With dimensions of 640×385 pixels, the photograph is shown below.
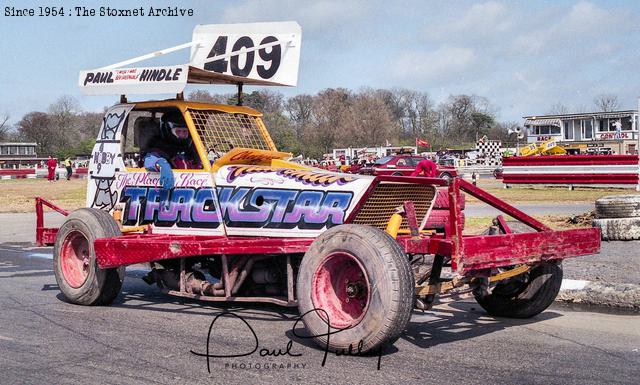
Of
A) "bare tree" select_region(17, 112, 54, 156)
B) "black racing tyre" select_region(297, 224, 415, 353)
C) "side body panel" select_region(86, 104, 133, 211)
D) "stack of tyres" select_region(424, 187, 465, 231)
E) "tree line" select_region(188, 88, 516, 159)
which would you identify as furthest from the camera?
"bare tree" select_region(17, 112, 54, 156)

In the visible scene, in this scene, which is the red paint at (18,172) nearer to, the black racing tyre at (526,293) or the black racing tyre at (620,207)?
the black racing tyre at (620,207)

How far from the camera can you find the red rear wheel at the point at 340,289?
5.79 metres

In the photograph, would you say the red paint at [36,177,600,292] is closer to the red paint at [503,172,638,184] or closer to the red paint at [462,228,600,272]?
the red paint at [462,228,600,272]

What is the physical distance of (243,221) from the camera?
705 centimetres

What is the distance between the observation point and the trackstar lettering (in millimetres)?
6539

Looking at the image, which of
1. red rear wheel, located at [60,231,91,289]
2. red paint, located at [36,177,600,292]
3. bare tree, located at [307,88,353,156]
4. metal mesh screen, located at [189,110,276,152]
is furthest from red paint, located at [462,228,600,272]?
bare tree, located at [307,88,353,156]

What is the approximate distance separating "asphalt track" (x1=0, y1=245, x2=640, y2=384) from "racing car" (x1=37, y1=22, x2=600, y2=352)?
0.26m

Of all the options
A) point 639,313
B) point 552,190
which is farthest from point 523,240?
point 552,190

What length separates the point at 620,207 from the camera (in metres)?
12.2

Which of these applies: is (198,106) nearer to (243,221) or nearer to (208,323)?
(243,221)

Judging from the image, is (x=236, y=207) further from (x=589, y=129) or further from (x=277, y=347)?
(x=589, y=129)

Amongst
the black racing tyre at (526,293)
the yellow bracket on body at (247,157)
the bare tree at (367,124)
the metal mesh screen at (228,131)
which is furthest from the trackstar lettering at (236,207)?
the bare tree at (367,124)

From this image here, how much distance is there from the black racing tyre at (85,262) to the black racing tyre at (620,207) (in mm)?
7867

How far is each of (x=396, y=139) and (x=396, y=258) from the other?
253 feet
